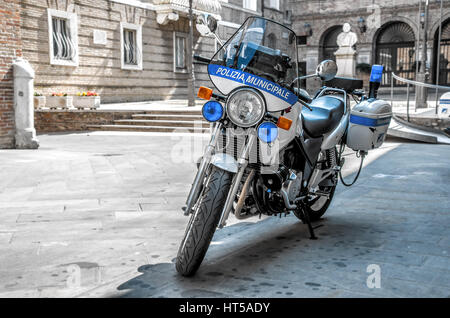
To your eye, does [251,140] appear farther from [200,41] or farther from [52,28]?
[200,41]

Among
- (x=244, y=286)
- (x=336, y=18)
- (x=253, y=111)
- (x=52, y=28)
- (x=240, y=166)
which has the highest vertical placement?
(x=336, y=18)

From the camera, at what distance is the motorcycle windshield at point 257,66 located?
10.9ft

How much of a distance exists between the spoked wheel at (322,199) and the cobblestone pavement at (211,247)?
0.46 feet

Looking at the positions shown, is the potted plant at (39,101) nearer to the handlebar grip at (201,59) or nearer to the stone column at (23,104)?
the stone column at (23,104)

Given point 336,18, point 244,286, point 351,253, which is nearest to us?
point 244,286

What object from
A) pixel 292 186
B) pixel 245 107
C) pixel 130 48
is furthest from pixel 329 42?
pixel 245 107

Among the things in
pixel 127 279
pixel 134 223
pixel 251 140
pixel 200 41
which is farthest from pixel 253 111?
pixel 200 41

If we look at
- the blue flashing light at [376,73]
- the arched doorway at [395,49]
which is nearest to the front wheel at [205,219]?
the blue flashing light at [376,73]

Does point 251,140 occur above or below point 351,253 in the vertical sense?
above

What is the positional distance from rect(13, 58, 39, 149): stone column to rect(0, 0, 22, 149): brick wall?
10 centimetres

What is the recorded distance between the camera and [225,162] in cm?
320

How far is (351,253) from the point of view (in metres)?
3.81

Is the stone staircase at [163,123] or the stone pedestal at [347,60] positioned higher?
the stone pedestal at [347,60]

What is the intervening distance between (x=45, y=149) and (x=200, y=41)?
56.6ft
